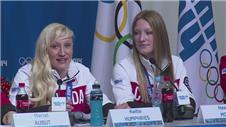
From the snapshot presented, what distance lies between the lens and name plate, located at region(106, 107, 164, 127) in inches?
90.6

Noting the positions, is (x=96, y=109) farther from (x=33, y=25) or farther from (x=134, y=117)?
(x=33, y=25)

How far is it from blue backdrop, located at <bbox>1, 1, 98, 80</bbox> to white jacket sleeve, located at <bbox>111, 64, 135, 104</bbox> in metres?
1.20

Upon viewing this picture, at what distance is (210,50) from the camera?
13.8 ft

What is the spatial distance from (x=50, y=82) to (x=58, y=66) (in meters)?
0.15

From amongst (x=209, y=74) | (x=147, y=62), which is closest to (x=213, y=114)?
(x=147, y=62)

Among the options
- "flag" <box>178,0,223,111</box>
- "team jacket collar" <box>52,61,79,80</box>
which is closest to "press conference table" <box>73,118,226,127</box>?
"team jacket collar" <box>52,61,79,80</box>

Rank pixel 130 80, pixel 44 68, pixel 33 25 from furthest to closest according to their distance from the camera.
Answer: pixel 33 25
pixel 130 80
pixel 44 68

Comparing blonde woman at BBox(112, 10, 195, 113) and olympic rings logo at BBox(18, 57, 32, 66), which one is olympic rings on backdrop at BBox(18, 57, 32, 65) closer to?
olympic rings logo at BBox(18, 57, 32, 66)

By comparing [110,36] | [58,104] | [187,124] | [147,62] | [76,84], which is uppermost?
[110,36]

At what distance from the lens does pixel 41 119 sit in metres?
2.24

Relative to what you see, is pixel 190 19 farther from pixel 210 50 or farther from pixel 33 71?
pixel 33 71

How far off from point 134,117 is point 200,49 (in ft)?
6.47

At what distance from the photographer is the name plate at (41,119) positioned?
221cm

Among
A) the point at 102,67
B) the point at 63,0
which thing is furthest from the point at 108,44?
the point at 63,0
